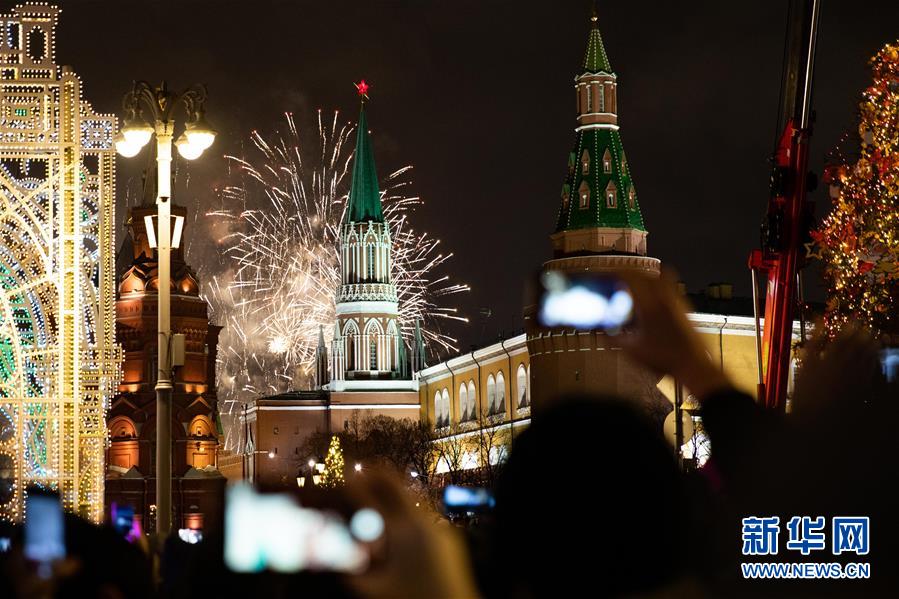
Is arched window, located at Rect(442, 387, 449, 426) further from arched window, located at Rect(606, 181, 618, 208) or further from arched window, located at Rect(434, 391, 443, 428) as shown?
arched window, located at Rect(606, 181, 618, 208)

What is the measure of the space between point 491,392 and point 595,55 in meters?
27.0

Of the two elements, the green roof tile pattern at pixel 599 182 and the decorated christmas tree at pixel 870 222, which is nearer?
the decorated christmas tree at pixel 870 222

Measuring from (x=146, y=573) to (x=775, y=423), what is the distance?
11.0 feet

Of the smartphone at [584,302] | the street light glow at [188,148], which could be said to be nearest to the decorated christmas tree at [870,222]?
the street light glow at [188,148]

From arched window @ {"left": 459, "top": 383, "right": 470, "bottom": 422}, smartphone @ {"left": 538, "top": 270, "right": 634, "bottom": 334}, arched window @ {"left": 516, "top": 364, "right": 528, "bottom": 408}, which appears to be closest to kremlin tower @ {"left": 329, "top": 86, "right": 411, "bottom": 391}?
arched window @ {"left": 459, "top": 383, "right": 470, "bottom": 422}

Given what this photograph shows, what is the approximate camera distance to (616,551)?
337 cm

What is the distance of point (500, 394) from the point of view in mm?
112500

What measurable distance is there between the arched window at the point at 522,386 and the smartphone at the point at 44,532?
100815mm

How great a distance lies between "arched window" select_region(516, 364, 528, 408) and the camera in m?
107

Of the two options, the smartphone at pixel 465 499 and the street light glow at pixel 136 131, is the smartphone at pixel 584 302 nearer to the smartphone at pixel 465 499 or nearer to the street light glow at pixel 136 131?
the smartphone at pixel 465 499

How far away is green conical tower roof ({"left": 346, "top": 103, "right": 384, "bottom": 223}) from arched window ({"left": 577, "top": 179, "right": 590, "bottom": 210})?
1061 inches

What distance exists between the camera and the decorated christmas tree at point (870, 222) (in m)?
23.4

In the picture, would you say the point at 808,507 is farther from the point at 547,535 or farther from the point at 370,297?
the point at 370,297

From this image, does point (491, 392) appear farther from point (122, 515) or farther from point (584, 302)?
point (584, 302)
